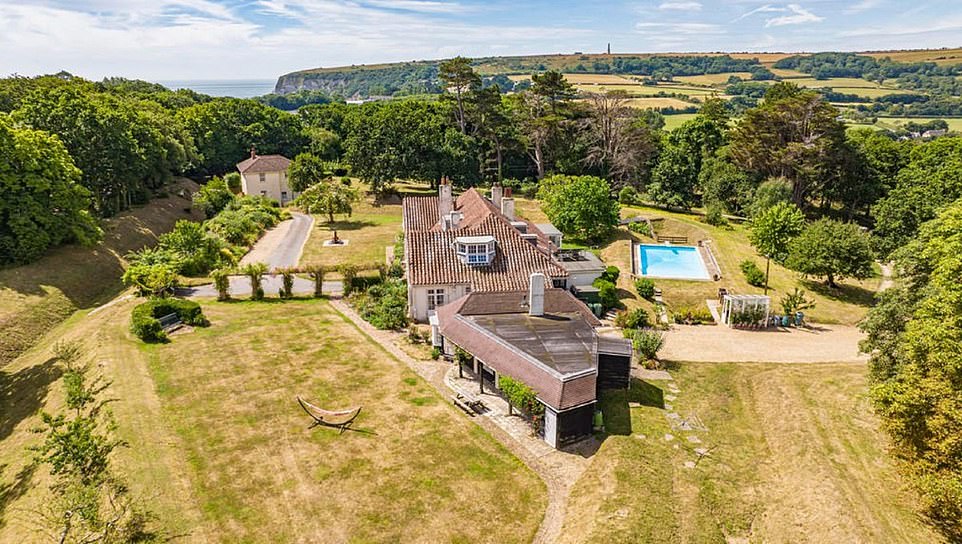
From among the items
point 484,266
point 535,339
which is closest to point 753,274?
point 484,266

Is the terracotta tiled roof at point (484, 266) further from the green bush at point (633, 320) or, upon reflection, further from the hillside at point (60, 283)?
the hillside at point (60, 283)

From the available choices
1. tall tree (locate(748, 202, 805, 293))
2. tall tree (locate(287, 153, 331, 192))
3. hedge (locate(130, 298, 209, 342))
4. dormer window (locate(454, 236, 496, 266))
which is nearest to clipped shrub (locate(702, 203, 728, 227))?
tall tree (locate(748, 202, 805, 293))

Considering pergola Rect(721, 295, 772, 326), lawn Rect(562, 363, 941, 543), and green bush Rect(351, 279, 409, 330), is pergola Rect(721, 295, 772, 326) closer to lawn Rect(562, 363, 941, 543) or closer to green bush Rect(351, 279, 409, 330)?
lawn Rect(562, 363, 941, 543)

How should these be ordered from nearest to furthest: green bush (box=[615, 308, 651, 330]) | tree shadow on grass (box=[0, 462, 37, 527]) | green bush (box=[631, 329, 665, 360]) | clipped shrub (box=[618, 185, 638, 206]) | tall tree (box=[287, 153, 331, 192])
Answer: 1. tree shadow on grass (box=[0, 462, 37, 527])
2. green bush (box=[631, 329, 665, 360])
3. green bush (box=[615, 308, 651, 330])
4. clipped shrub (box=[618, 185, 638, 206])
5. tall tree (box=[287, 153, 331, 192])

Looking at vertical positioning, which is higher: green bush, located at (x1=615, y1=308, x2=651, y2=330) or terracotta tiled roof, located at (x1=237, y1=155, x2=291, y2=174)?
terracotta tiled roof, located at (x1=237, y1=155, x2=291, y2=174)

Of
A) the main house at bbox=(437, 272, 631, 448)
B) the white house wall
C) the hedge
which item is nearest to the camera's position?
the main house at bbox=(437, 272, 631, 448)

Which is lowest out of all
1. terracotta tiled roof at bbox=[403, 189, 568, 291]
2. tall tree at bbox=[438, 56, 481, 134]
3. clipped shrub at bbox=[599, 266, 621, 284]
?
clipped shrub at bbox=[599, 266, 621, 284]

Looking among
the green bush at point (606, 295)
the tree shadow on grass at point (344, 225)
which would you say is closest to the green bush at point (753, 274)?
the green bush at point (606, 295)
